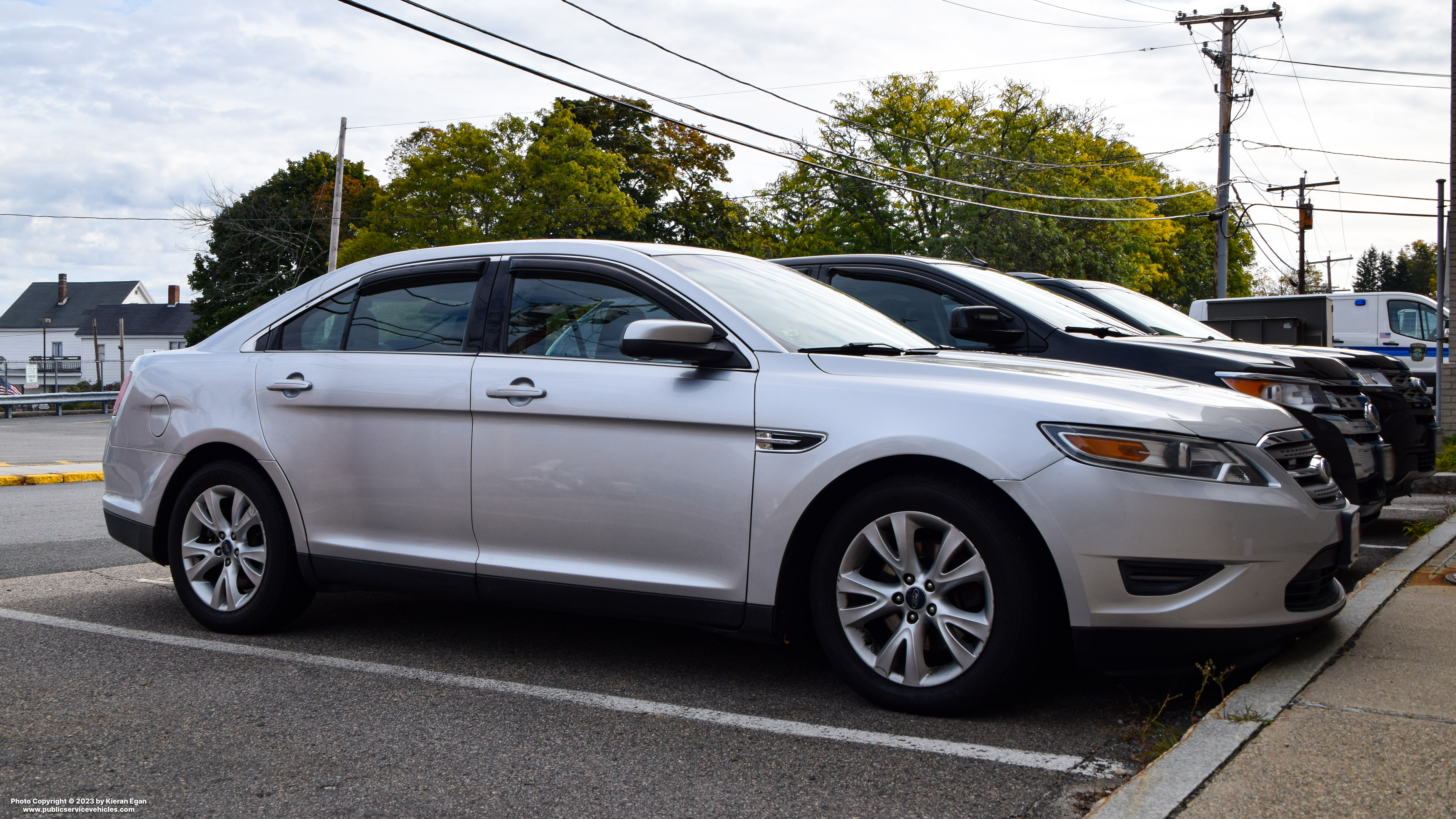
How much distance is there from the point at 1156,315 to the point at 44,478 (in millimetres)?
11359

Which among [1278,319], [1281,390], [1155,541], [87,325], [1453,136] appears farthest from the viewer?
[87,325]

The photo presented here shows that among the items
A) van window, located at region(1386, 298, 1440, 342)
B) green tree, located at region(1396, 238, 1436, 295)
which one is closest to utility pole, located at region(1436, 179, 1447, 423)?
van window, located at region(1386, 298, 1440, 342)

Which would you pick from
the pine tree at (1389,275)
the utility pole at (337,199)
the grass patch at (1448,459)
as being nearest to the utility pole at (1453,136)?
the grass patch at (1448,459)

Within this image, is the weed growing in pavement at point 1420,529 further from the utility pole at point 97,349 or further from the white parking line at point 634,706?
the utility pole at point 97,349

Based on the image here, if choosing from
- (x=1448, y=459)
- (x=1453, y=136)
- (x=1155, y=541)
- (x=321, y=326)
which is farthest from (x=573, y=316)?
(x=1453, y=136)

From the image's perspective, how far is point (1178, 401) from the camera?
3.55m

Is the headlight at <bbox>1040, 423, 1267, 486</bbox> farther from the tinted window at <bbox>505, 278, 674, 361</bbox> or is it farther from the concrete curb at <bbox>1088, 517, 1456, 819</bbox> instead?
the tinted window at <bbox>505, 278, 674, 361</bbox>

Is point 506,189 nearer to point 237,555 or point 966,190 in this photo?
point 966,190

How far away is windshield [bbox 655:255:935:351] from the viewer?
164 inches

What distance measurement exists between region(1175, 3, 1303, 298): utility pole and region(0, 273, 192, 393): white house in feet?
221

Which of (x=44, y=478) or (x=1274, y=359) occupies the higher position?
(x=1274, y=359)

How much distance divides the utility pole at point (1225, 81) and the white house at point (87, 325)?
67419 millimetres

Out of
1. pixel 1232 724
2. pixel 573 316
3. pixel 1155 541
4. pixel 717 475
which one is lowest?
pixel 1232 724

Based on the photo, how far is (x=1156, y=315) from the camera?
27.6 feet
